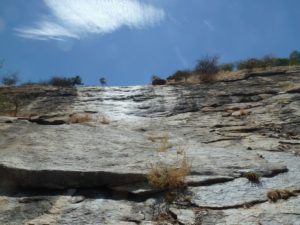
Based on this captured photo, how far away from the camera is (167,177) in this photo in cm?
605

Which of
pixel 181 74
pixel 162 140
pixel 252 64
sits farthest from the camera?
pixel 181 74

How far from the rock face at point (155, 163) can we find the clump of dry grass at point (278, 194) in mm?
83

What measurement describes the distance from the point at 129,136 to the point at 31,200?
11.3 ft

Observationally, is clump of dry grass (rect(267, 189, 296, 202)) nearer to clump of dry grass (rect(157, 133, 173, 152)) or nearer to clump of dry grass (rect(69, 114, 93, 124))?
clump of dry grass (rect(157, 133, 173, 152))

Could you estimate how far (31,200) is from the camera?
589cm

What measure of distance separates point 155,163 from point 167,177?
30.8 inches

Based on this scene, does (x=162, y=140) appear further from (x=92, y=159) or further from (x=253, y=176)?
(x=253, y=176)

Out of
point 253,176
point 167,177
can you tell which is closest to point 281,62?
point 253,176

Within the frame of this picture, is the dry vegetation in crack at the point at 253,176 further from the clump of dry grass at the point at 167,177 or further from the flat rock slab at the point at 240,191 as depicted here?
the clump of dry grass at the point at 167,177

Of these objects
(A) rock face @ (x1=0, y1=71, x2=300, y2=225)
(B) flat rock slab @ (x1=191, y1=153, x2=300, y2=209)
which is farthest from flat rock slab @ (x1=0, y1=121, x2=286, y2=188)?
(B) flat rock slab @ (x1=191, y1=153, x2=300, y2=209)

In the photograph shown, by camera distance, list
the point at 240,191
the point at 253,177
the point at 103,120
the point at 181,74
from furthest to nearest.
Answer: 1. the point at 181,74
2. the point at 103,120
3. the point at 253,177
4. the point at 240,191

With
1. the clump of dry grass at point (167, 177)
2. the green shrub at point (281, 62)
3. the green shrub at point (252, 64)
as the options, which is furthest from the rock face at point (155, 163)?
the green shrub at point (281, 62)

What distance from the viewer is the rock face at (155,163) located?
214 inches

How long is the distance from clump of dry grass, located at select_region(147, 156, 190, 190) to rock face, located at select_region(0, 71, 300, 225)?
12cm
